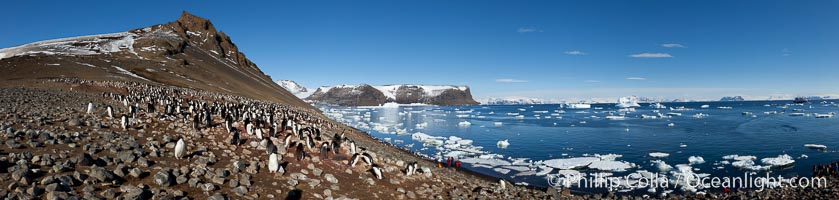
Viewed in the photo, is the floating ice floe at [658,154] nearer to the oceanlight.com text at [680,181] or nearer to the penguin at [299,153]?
the oceanlight.com text at [680,181]

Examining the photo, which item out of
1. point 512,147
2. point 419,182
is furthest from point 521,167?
point 419,182

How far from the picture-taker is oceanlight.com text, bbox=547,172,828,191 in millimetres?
21031

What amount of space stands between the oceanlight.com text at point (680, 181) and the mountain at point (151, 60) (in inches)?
1706

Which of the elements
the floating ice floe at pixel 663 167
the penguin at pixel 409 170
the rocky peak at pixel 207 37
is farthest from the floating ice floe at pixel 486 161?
the rocky peak at pixel 207 37

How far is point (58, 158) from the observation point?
28.7 ft

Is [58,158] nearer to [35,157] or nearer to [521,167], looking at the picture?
[35,157]

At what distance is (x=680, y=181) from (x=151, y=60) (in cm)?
8282

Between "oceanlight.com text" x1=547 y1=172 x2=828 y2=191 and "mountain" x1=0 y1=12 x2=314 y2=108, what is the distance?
1706 inches

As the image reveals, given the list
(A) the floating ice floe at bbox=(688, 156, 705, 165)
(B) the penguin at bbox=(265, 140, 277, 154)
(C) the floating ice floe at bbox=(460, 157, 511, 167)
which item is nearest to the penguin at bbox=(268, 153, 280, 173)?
(B) the penguin at bbox=(265, 140, 277, 154)

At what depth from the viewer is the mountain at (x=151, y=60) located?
166ft

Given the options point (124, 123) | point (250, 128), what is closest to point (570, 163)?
point (250, 128)

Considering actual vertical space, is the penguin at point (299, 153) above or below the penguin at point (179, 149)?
below

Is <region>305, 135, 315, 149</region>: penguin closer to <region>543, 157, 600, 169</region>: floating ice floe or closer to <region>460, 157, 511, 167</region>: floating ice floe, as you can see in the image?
<region>460, 157, 511, 167</region>: floating ice floe

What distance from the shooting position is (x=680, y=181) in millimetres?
22000
